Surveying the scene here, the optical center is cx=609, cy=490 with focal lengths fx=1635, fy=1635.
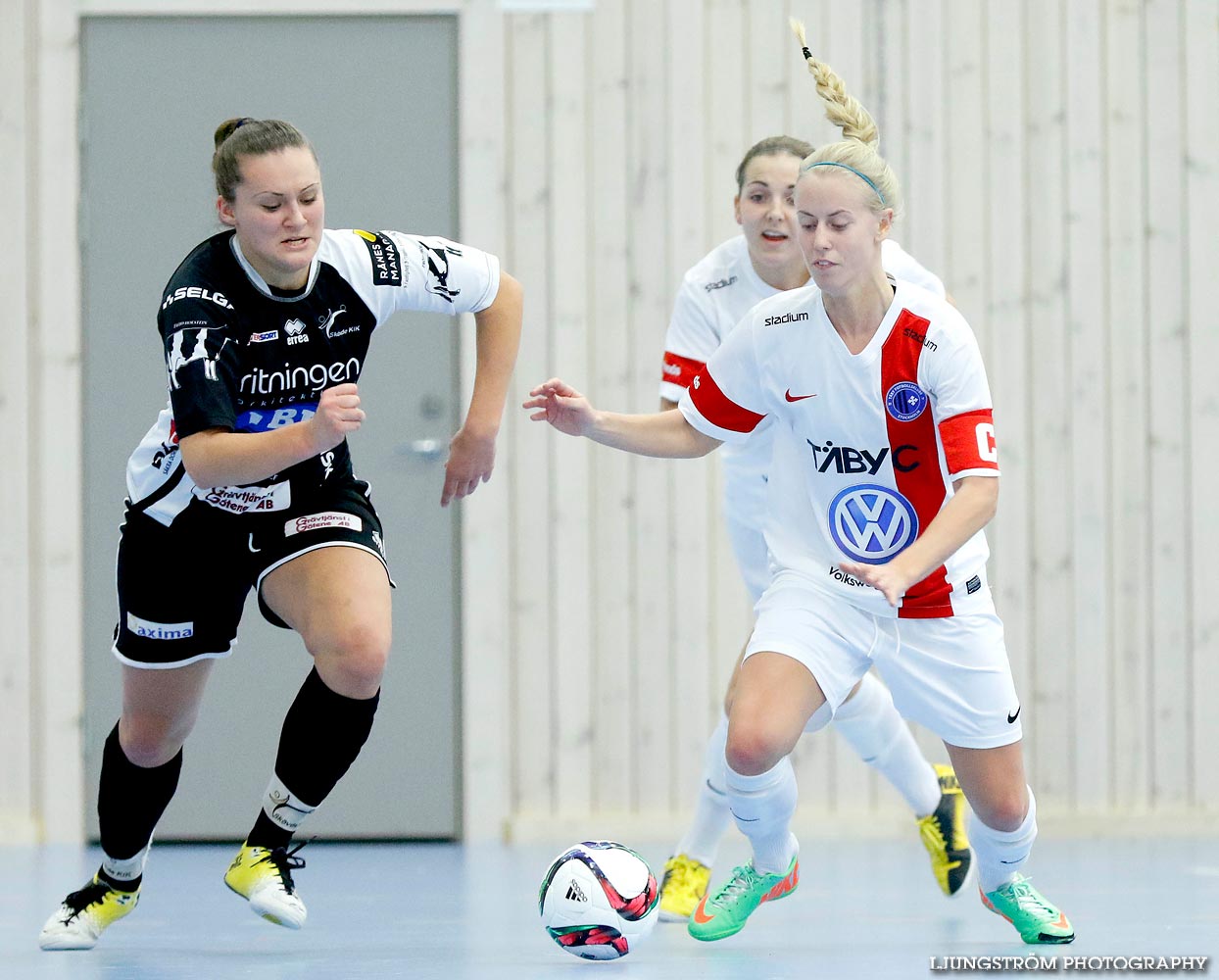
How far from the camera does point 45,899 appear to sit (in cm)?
440

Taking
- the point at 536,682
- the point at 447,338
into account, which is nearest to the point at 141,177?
the point at 447,338

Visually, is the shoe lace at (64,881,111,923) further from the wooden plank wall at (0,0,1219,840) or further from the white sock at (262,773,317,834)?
the wooden plank wall at (0,0,1219,840)

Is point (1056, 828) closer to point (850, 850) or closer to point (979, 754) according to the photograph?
point (850, 850)

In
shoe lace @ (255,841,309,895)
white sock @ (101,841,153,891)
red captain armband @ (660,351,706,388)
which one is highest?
red captain armband @ (660,351,706,388)

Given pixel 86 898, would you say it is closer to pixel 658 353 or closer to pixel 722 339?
pixel 722 339

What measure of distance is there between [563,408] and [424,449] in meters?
2.46

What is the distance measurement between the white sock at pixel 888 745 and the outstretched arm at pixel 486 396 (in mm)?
1198

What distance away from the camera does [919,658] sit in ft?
10.7

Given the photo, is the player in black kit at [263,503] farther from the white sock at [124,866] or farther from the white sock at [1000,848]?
the white sock at [1000,848]

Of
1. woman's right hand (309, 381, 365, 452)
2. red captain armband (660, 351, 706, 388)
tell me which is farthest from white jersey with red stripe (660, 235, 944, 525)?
woman's right hand (309, 381, 365, 452)

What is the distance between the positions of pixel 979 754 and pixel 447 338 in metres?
3.02

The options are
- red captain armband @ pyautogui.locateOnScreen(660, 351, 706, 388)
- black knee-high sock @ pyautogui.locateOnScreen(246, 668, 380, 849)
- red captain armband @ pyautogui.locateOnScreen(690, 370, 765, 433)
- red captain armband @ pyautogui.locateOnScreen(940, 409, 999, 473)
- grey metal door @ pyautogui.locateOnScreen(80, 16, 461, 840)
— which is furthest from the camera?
grey metal door @ pyautogui.locateOnScreen(80, 16, 461, 840)

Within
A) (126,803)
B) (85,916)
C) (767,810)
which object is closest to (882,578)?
(767,810)

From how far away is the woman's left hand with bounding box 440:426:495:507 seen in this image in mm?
3506
